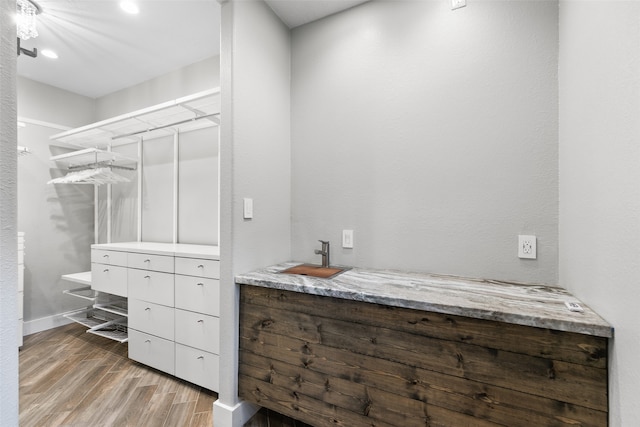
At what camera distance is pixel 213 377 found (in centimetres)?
198

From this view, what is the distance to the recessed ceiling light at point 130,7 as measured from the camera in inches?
79.3

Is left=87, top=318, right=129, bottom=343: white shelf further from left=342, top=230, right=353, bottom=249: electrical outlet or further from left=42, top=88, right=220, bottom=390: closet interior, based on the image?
left=342, top=230, right=353, bottom=249: electrical outlet

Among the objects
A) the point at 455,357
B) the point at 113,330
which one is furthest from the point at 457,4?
the point at 113,330

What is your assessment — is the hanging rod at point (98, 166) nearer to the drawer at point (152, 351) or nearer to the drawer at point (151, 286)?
the drawer at point (151, 286)

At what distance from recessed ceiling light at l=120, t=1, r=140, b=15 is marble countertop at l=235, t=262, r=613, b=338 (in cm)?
213

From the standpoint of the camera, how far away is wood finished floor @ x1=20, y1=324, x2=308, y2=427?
5.80ft

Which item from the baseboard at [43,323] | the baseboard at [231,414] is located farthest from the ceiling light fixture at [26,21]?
the baseboard at [43,323]

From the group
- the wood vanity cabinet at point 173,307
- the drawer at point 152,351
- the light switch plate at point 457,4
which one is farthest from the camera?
the drawer at point 152,351

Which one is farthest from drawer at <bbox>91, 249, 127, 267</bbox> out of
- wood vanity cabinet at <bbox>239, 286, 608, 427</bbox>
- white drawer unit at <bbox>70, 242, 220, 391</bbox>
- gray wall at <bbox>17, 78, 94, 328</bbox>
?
wood vanity cabinet at <bbox>239, 286, 608, 427</bbox>

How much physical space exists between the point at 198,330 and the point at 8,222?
1.56m

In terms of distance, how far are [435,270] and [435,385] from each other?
68 cm

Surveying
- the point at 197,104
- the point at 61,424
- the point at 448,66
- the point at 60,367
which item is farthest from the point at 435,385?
the point at 60,367

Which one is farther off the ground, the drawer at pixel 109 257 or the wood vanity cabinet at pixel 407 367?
the drawer at pixel 109 257

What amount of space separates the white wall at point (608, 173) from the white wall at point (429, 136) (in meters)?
0.18
